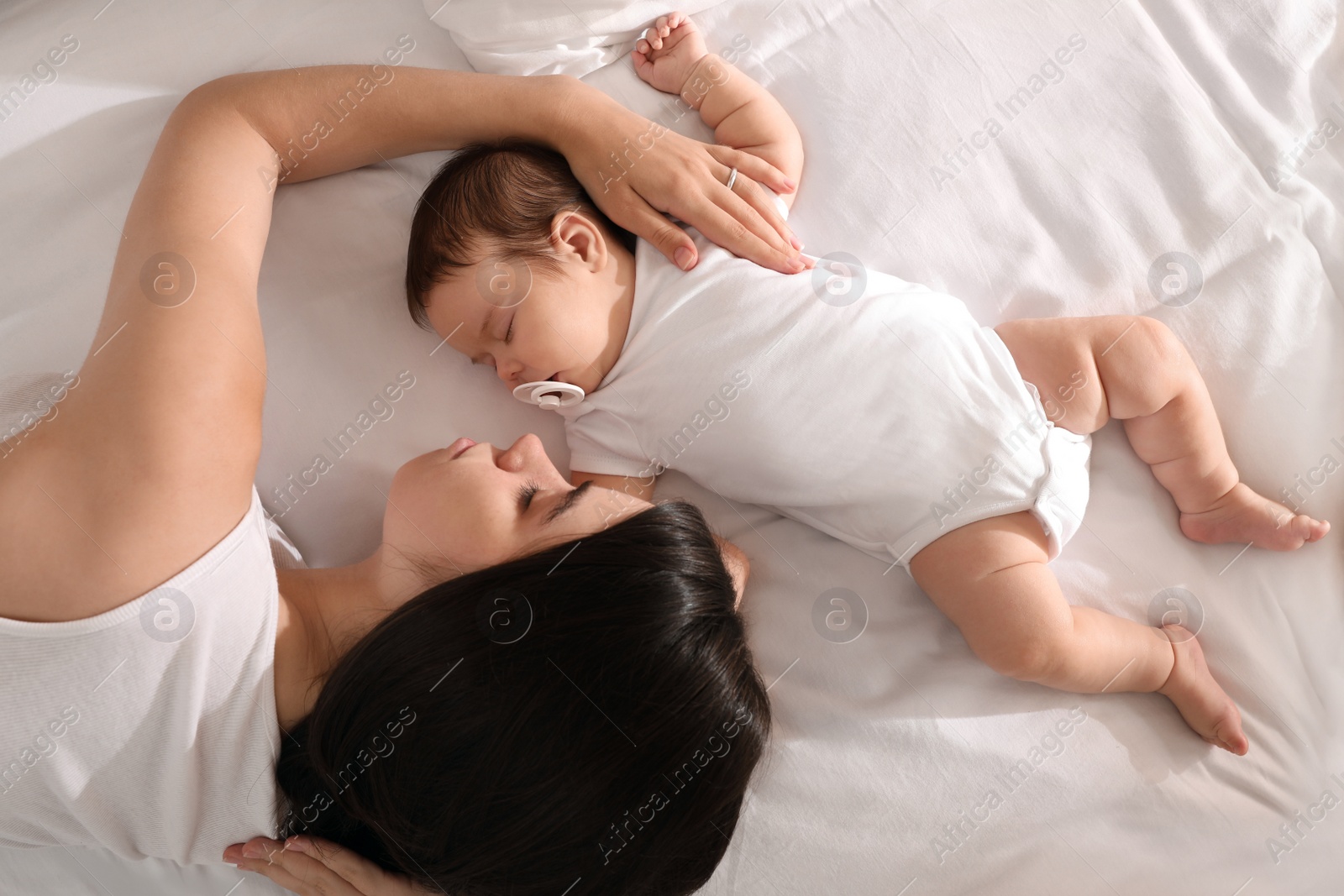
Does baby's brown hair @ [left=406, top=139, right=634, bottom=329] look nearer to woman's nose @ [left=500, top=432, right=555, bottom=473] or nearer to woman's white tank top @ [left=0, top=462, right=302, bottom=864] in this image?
woman's nose @ [left=500, top=432, right=555, bottom=473]

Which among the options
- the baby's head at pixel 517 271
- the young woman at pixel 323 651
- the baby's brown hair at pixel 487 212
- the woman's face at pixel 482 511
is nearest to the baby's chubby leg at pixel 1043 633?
the young woman at pixel 323 651

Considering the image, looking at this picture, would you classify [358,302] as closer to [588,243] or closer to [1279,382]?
[588,243]

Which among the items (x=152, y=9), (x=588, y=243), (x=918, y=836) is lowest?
(x=918, y=836)

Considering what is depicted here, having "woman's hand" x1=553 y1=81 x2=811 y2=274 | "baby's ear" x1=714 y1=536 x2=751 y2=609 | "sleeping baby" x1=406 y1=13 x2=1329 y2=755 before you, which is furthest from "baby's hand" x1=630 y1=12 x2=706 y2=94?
"baby's ear" x1=714 y1=536 x2=751 y2=609

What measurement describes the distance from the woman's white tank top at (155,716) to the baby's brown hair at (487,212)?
45 centimetres

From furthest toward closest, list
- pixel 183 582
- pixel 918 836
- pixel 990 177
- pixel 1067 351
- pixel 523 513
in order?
pixel 990 177 → pixel 1067 351 → pixel 918 836 → pixel 523 513 → pixel 183 582

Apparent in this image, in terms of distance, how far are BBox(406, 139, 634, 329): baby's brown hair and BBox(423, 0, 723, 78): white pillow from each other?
212 millimetres

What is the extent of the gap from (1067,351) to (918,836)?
75 cm

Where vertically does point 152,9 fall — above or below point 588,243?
above

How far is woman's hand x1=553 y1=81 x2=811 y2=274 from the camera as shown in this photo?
1.34 metres

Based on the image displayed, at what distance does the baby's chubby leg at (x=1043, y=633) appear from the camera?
1.21 m

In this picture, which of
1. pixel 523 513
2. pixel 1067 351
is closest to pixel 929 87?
pixel 1067 351

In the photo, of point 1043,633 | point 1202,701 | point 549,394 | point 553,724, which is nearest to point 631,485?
point 549,394

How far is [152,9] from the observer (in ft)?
4.94
